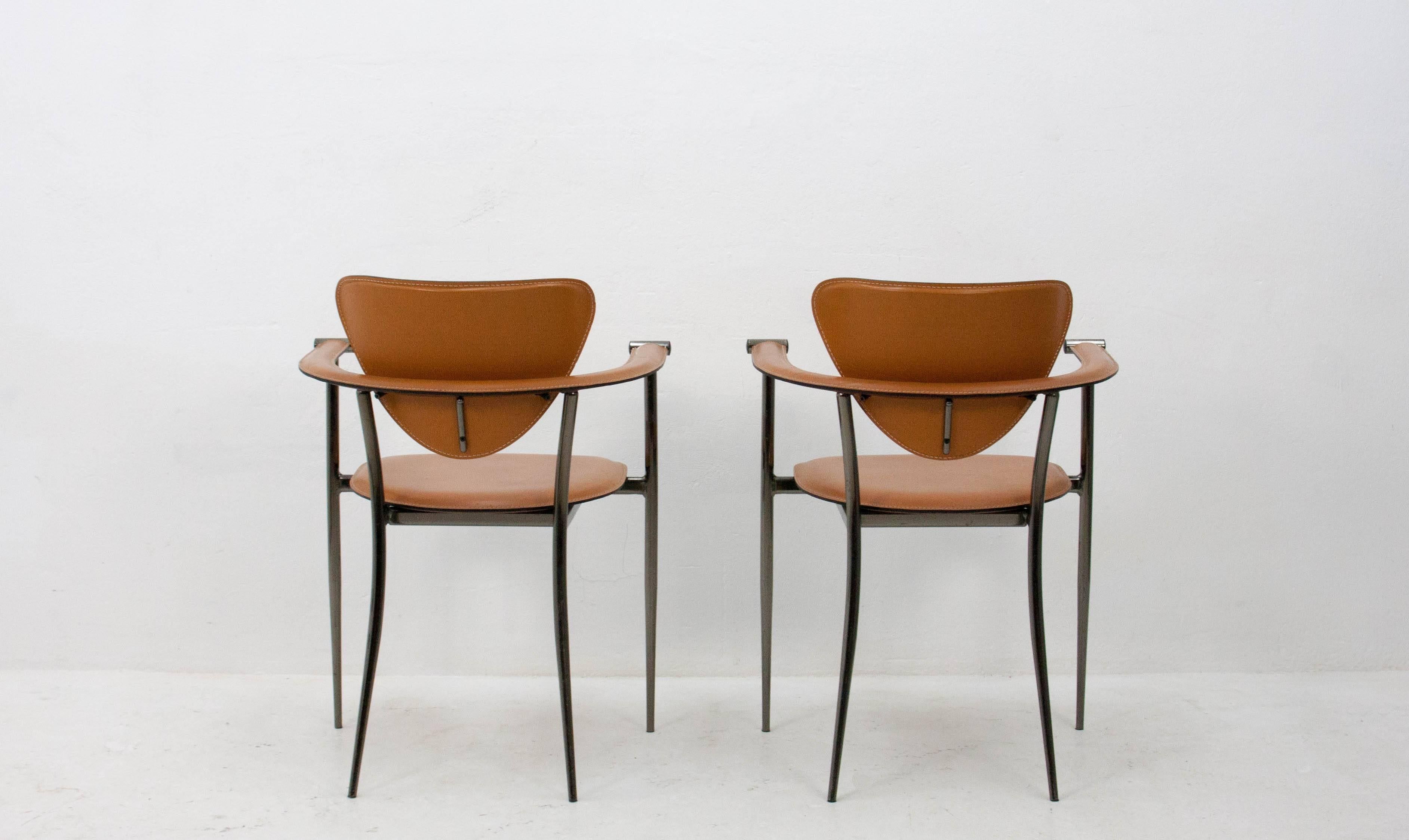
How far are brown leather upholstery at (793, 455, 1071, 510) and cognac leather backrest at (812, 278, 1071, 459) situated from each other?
0.34 ft

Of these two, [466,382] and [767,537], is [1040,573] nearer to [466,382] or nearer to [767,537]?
[767,537]

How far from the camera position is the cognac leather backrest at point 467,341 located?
5.90ft

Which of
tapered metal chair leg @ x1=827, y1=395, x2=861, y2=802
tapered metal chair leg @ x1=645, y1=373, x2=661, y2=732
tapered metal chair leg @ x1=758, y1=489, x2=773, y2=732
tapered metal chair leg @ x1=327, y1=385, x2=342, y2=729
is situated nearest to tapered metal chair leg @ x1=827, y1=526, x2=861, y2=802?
tapered metal chair leg @ x1=827, y1=395, x2=861, y2=802

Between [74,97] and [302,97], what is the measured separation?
21.0 inches

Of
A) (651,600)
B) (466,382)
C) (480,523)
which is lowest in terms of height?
(651,600)

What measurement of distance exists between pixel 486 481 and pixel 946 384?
0.88 m

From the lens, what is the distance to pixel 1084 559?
2.27m

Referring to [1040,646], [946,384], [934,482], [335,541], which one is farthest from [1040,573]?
[335,541]

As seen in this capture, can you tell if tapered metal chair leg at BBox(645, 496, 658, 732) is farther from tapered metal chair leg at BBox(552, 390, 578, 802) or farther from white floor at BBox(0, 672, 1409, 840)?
tapered metal chair leg at BBox(552, 390, 578, 802)

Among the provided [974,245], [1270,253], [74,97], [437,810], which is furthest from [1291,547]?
[74,97]

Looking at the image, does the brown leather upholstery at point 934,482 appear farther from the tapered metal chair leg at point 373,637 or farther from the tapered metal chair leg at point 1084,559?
the tapered metal chair leg at point 373,637

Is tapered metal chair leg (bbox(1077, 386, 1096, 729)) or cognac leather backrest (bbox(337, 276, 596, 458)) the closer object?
cognac leather backrest (bbox(337, 276, 596, 458))

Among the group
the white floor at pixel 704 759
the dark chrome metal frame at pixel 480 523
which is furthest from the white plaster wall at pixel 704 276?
the dark chrome metal frame at pixel 480 523

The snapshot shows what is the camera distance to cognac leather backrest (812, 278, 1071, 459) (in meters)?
1.79
